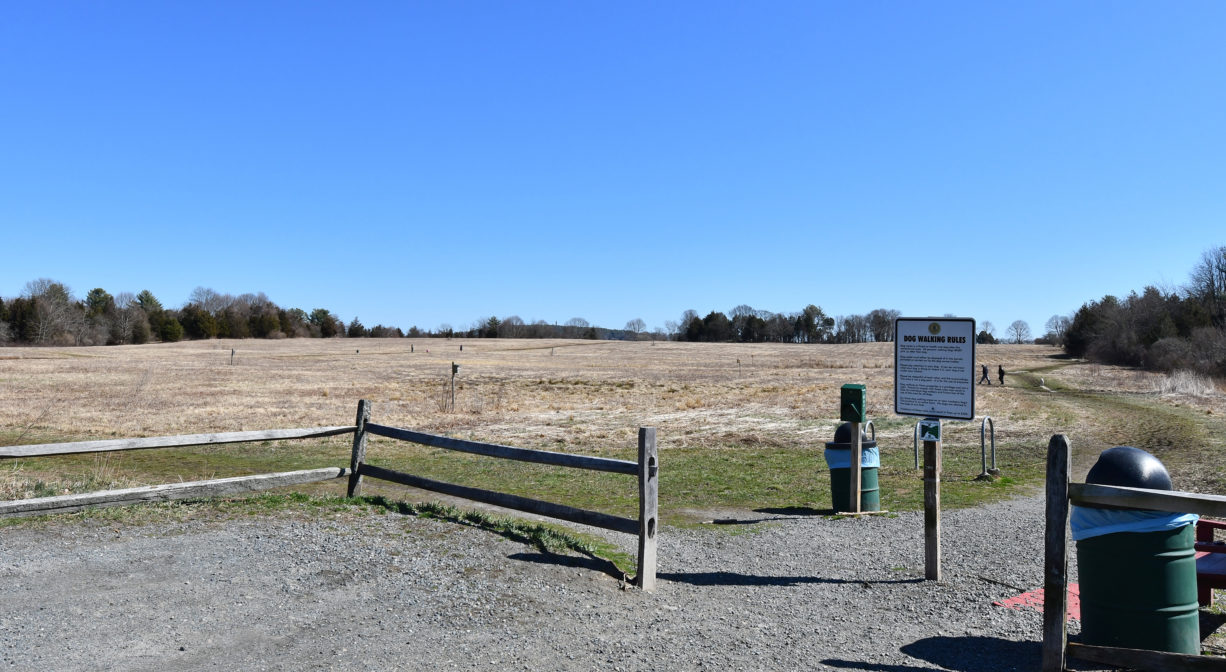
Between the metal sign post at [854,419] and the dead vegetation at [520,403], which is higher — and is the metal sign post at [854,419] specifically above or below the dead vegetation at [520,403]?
above

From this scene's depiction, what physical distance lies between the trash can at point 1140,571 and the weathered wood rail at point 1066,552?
0.71 ft

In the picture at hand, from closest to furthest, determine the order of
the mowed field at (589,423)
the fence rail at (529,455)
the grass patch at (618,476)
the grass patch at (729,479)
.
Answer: the fence rail at (529,455), the grass patch at (618,476), the grass patch at (729,479), the mowed field at (589,423)

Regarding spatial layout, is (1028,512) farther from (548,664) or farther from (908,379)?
(548,664)

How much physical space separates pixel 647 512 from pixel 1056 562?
3196 mm

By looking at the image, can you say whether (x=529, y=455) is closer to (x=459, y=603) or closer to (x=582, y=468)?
(x=582, y=468)

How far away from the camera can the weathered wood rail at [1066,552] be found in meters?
4.67

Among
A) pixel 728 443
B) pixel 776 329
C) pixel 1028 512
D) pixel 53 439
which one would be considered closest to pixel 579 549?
pixel 1028 512

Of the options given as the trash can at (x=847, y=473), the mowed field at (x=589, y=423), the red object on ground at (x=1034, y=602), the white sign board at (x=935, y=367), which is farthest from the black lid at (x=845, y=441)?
the red object on ground at (x=1034, y=602)

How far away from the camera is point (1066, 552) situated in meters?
5.05

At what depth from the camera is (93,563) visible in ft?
22.9

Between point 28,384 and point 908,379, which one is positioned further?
point 28,384

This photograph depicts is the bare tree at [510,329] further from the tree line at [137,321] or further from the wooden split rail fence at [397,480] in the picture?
the wooden split rail fence at [397,480]

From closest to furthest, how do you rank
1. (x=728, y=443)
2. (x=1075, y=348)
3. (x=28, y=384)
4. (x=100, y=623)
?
(x=100, y=623) < (x=728, y=443) < (x=28, y=384) < (x=1075, y=348)

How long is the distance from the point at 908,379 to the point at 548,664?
4566 mm
